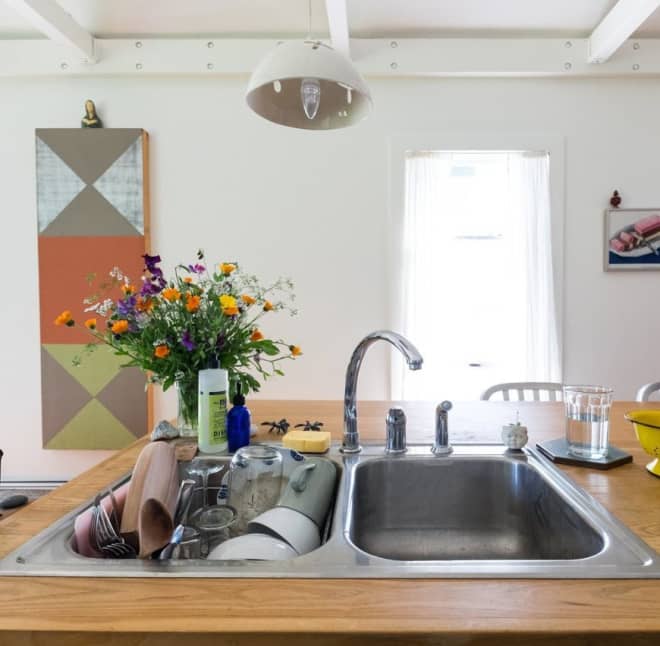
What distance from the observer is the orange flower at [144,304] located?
122cm

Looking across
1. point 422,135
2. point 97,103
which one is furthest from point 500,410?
point 97,103

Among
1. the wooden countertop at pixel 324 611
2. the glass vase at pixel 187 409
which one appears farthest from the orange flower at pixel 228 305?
the wooden countertop at pixel 324 611

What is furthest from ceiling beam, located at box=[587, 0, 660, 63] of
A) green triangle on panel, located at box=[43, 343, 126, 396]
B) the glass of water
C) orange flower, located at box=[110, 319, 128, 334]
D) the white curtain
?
green triangle on panel, located at box=[43, 343, 126, 396]

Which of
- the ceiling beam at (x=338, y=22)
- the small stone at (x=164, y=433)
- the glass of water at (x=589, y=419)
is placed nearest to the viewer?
the glass of water at (x=589, y=419)

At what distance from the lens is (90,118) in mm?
2758

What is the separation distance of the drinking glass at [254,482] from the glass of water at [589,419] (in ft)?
2.22

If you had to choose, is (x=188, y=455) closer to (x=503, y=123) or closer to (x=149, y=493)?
(x=149, y=493)

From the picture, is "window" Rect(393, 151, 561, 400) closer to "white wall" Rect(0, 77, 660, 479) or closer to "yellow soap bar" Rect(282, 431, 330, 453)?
"white wall" Rect(0, 77, 660, 479)

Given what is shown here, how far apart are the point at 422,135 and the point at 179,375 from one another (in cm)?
217

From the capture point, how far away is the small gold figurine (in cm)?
274

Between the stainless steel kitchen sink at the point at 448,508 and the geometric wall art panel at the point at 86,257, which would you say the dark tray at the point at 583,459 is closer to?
the stainless steel kitchen sink at the point at 448,508

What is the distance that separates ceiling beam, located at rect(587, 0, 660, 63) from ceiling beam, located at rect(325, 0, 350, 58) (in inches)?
52.2

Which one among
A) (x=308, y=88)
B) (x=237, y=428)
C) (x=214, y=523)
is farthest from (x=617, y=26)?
(x=214, y=523)

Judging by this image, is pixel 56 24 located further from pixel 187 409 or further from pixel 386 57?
pixel 187 409
